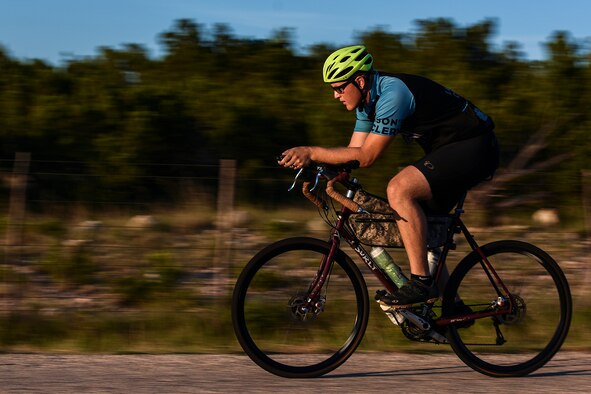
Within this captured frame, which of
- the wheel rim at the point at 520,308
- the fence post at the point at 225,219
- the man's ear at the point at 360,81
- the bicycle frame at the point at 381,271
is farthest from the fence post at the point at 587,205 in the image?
the man's ear at the point at 360,81

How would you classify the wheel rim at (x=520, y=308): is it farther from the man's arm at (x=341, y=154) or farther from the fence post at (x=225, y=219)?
the fence post at (x=225, y=219)

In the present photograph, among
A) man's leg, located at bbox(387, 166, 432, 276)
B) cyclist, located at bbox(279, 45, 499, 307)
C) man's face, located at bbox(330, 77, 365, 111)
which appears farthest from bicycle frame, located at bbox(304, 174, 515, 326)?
man's face, located at bbox(330, 77, 365, 111)

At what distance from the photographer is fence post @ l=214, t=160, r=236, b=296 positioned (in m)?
8.30

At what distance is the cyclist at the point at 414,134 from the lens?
554cm

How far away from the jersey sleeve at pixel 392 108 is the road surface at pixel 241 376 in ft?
4.69

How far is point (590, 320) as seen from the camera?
299 inches

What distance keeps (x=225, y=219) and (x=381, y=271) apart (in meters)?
2.77

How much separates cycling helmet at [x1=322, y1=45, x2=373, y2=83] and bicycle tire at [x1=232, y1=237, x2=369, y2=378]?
0.94 m

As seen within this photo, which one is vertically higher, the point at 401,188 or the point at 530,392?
the point at 401,188

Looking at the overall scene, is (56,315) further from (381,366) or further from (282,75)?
(282,75)

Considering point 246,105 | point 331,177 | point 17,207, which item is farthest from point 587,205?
point 246,105

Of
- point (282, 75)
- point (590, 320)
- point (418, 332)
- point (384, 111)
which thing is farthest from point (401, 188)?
point (282, 75)

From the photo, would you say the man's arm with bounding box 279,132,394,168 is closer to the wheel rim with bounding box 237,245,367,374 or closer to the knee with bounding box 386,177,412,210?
the knee with bounding box 386,177,412,210

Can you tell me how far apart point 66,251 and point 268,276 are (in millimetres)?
3220
